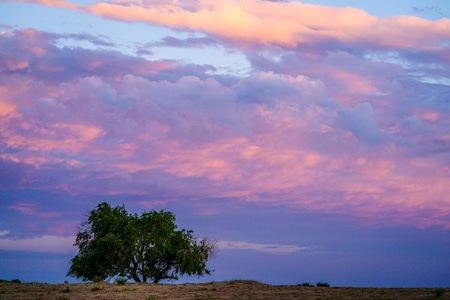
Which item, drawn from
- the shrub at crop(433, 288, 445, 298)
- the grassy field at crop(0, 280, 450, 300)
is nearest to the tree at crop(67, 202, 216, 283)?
the grassy field at crop(0, 280, 450, 300)

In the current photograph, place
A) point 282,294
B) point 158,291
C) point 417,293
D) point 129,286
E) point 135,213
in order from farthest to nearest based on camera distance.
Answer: point 135,213, point 129,286, point 158,291, point 282,294, point 417,293

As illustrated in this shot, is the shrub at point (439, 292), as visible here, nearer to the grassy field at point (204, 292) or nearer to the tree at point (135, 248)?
the grassy field at point (204, 292)

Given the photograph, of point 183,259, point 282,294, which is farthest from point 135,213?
point 282,294

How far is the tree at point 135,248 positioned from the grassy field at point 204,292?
1127 centimetres

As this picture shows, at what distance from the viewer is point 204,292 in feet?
120

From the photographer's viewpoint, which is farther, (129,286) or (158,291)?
(129,286)

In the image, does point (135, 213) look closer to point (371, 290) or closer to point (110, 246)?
point (110, 246)

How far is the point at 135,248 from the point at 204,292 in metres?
20.4

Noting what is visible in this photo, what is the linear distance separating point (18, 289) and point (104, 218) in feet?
55.5

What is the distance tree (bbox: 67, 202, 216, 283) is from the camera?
5566cm

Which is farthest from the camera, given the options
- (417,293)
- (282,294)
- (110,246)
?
(110,246)

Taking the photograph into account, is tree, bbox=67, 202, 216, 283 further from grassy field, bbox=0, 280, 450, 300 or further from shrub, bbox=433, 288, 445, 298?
shrub, bbox=433, 288, 445, 298

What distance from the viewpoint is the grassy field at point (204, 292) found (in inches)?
1267

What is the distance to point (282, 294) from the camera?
33.9m
